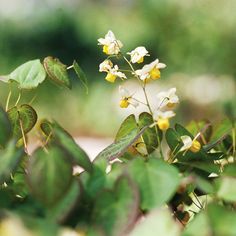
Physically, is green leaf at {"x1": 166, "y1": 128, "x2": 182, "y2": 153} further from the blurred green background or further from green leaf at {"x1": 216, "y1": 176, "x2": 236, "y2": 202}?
the blurred green background

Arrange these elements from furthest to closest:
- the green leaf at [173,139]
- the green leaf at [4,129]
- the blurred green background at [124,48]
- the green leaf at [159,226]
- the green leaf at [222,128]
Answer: the blurred green background at [124,48] → the green leaf at [222,128] → the green leaf at [173,139] → the green leaf at [4,129] → the green leaf at [159,226]

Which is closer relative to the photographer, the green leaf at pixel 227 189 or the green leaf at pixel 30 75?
the green leaf at pixel 227 189

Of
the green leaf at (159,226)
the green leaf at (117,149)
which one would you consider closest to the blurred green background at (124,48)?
the green leaf at (117,149)

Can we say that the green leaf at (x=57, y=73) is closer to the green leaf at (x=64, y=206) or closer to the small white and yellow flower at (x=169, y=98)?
the small white and yellow flower at (x=169, y=98)

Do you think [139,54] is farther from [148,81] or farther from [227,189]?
[227,189]

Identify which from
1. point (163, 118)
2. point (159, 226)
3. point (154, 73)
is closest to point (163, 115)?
point (163, 118)
